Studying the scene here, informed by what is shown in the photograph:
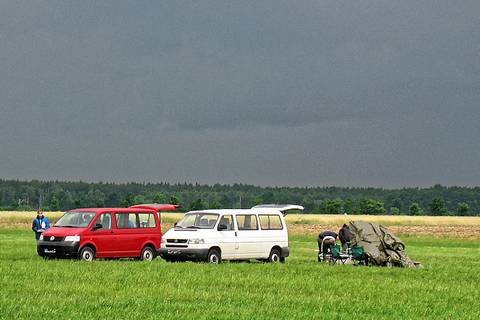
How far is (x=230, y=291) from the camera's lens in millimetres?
21188

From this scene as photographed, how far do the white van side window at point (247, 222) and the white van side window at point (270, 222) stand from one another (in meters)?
0.30

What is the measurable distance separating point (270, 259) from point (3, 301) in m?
17.2

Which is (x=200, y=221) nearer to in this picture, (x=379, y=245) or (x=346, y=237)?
(x=346, y=237)

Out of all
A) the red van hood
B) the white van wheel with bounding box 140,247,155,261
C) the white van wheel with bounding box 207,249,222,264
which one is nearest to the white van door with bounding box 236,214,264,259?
the white van wheel with bounding box 207,249,222,264

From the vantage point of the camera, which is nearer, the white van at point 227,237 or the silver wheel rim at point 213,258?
the white van at point 227,237

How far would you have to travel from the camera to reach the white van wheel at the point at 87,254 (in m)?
31.6

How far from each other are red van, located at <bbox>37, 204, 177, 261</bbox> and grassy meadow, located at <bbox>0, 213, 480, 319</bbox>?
1.20 metres

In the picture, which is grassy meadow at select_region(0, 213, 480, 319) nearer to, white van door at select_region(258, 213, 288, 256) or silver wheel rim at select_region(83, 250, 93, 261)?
silver wheel rim at select_region(83, 250, 93, 261)

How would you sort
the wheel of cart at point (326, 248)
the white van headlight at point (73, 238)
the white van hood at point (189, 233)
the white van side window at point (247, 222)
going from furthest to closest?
the wheel of cart at point (326, 248), the white van side window at point (247, 222), the white van hood at point (189, 233), the white van headlight at point (73, 238)

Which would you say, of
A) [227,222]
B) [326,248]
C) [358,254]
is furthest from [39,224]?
[358,254]

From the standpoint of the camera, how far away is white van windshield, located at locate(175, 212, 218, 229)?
32.5 m

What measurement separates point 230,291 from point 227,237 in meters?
11.3

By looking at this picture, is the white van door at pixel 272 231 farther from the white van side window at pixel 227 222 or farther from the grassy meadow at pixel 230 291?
the grassy meadow at pixel 230 291

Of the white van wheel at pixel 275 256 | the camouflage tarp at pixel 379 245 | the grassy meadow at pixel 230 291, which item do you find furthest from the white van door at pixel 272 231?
the grassy meadow at pixel 230 291
